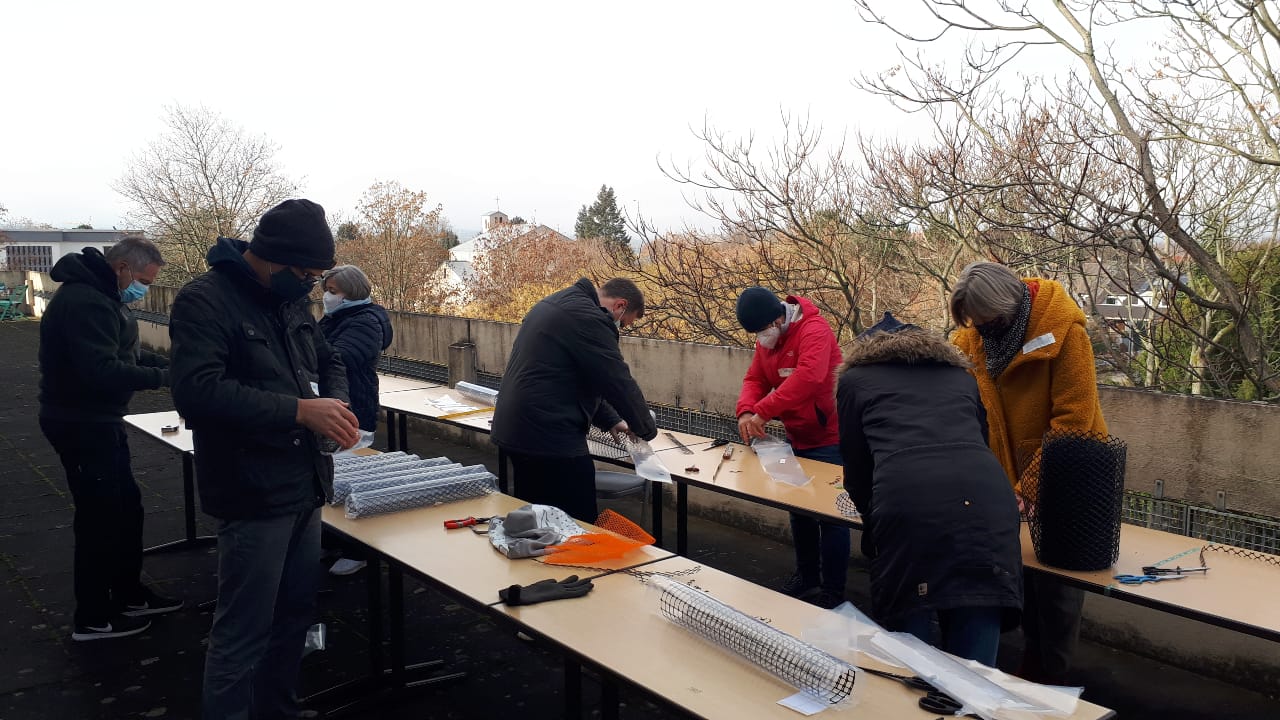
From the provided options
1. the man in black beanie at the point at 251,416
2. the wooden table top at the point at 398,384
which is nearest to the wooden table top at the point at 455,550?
the man in black beanie at the point at 251,416

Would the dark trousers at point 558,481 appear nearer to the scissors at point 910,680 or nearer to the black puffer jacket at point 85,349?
the black puffer jacket at point 85,349

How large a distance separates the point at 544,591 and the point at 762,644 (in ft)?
2.29

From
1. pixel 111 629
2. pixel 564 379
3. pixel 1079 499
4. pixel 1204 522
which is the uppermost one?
pixel 564 379

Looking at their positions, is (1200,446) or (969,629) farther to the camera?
(1200,446)

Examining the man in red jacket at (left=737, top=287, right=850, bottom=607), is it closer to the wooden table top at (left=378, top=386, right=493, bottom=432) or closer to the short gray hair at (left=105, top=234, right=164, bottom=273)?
the wooden table top at (left=378, top=386, right=493, bottom=432)

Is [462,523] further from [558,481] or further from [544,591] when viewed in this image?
[544,591]

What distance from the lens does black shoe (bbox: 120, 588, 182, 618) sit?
4.00 m

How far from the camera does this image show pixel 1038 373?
111 inches

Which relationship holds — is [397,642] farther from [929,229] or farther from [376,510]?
[929,229]

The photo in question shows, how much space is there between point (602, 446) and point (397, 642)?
1552 millimetres

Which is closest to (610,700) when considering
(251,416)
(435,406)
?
(251,416)

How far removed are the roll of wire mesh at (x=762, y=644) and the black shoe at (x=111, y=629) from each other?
9.42ft

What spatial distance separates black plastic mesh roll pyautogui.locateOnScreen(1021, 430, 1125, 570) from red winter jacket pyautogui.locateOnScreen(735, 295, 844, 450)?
4.97 ft

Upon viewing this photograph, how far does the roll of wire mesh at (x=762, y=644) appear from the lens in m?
1.75
